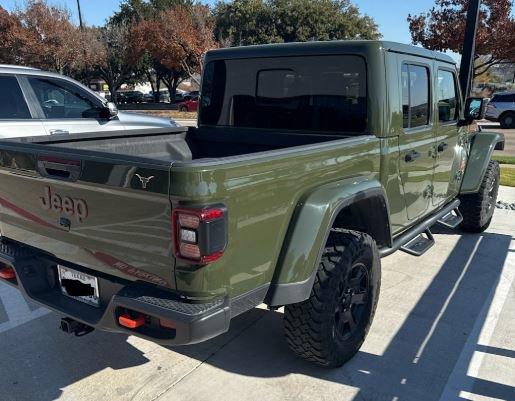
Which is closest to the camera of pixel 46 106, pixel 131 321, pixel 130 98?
pixel 131 321

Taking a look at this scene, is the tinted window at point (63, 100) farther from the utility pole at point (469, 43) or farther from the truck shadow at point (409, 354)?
the utility pole at point (469, 43)

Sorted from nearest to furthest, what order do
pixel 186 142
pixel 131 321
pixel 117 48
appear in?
pixel 131 321 < pixel 186 142 < pixel 117 48

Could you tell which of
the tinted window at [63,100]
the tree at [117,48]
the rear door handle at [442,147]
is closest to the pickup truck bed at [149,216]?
the rear door handle at [442,147]

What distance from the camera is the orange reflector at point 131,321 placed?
2.28 metres

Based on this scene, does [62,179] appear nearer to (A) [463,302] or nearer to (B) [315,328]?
(B) [315,328]

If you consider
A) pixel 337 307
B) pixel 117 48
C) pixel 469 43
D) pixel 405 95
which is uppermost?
pixel 117 48

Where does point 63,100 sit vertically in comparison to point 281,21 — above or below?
below

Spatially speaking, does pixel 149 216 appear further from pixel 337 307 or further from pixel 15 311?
pixel 15 311

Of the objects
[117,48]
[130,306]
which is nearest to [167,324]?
[130,306]

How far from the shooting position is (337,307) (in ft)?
9.66

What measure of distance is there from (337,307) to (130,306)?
126 centimetres

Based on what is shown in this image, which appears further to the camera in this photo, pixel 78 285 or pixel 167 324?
pixel 78 285

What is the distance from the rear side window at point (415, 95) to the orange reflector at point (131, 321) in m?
2.34

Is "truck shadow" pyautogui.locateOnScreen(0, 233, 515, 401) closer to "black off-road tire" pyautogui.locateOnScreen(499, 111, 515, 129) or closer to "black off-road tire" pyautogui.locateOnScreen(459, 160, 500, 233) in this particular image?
"black off-road tire" pyautogui.locateOnScreen(459, 160, 500, 233)
